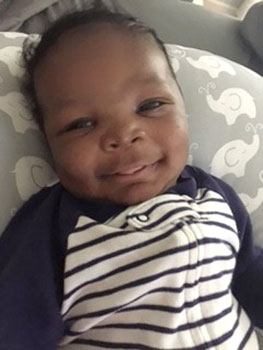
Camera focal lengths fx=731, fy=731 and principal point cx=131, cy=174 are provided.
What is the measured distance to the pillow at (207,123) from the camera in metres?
0.97

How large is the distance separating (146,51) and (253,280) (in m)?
0.34

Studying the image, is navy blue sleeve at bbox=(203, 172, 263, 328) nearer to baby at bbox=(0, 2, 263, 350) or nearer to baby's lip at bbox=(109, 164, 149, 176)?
baby at bbox=(0, 2, 263, 350)

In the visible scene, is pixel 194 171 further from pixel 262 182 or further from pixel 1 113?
pixel 1 113

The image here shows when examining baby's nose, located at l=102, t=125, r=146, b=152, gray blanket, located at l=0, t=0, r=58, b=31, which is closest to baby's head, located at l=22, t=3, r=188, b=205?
baby's nose, located at l=102, t=125, r=146, b=152

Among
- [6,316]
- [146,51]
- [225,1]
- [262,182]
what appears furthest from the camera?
[225,1]

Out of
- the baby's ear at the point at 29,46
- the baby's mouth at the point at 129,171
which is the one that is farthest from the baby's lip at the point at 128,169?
the baby's ear at the point at 29,46

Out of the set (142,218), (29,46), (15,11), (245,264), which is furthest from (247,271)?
(15,11)

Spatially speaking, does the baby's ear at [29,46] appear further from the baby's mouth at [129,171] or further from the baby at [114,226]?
the baby's mouth at [129,171]

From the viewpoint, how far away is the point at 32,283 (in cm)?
84

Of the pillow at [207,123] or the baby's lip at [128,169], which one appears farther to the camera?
the pillow at [207,123]

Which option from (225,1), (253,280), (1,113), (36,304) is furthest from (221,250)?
(225,1)

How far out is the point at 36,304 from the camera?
0.83 meters

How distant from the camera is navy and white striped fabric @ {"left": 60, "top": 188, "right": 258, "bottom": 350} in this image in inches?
33.3

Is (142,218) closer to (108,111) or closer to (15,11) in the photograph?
(108,111)
